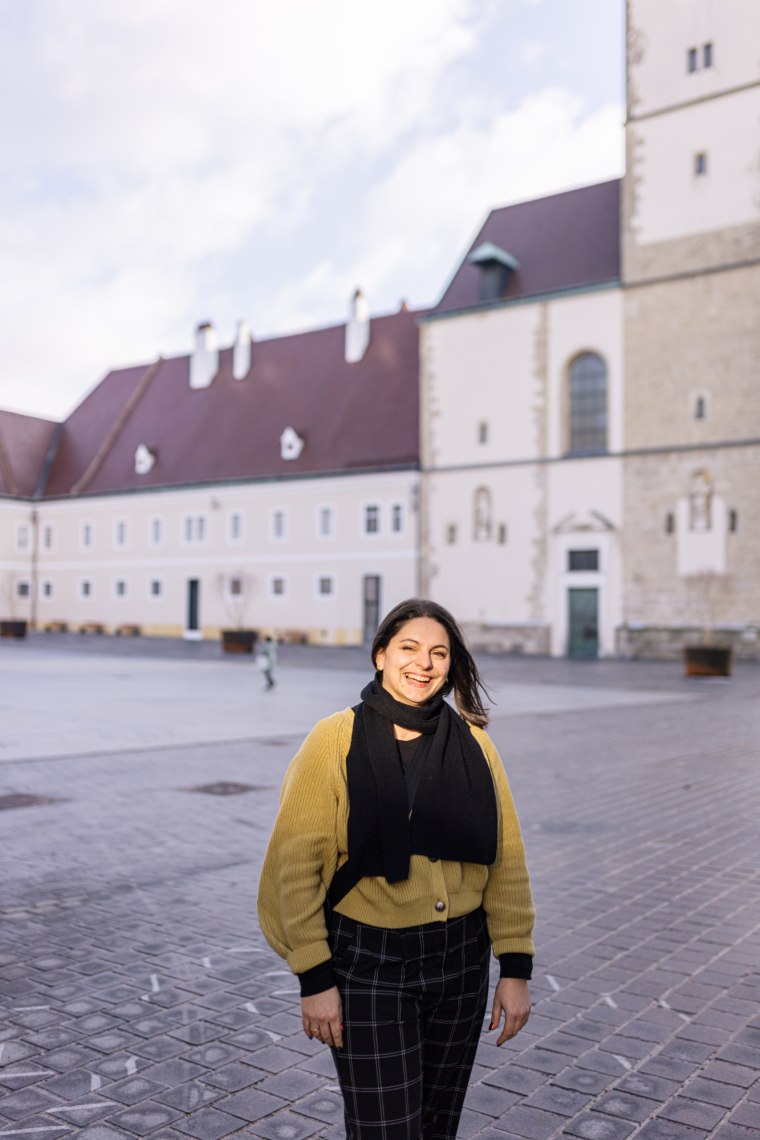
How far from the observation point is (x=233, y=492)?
51.1 m

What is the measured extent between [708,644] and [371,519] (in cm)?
1929

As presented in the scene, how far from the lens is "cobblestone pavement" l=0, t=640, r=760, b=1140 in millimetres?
3674

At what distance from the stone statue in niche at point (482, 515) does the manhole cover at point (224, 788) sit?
1301 inches

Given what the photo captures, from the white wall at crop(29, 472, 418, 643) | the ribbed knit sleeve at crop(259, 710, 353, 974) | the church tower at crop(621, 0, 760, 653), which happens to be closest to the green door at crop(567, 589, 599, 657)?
the church tower at crop(621, 0, 760, 653)

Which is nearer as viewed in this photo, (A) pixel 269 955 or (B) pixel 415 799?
(B) pixel 415 799

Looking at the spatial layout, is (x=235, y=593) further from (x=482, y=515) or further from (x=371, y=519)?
(x=482, y=515)

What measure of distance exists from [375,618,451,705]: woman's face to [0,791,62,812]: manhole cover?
279 inches

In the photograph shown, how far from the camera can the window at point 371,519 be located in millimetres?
46094

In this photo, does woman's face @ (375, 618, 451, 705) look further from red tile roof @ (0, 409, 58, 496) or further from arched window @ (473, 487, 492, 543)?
red tile roof @ (0, 409, 58, 496)

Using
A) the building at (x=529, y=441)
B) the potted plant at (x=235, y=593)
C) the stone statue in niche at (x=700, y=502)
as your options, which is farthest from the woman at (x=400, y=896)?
the potted plant at (x=235, y=593)

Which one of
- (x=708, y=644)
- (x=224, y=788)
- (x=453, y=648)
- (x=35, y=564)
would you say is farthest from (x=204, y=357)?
(x=453, y=648)

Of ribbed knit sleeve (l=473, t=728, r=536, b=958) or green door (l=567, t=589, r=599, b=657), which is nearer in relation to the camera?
ribbed knit sleeve (l=473, t=728, r=536, b=958)

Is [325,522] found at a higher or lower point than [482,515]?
higher

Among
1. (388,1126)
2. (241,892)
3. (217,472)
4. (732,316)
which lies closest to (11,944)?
(241,892)
